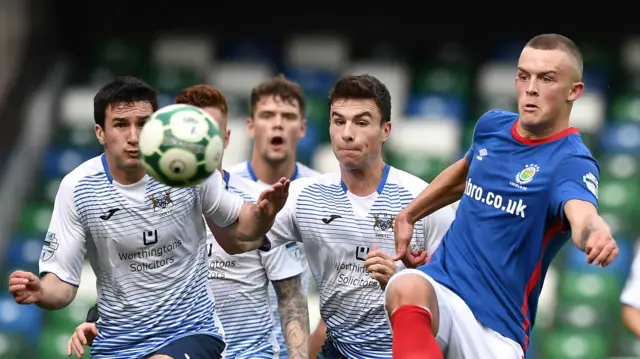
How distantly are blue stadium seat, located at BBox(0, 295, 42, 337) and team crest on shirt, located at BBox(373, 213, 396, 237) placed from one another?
300 inches

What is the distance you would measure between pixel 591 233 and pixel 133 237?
2635 millimetres

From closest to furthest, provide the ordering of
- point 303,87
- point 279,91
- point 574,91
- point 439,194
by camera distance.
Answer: point 574,91
point 439,194
point 279,91
point 303,87

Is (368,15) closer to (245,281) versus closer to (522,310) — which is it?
(245,281)

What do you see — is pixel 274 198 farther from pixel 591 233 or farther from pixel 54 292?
pixel 591 233

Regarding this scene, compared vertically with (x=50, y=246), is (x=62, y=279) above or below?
below

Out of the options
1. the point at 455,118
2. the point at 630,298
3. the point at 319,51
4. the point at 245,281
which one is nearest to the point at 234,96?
the point at 319,51

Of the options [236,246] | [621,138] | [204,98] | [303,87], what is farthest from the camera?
[303,87]

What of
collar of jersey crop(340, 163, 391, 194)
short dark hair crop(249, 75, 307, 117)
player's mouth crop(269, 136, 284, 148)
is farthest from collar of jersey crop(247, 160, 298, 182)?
collar of jersey crop(340, 163, 391, 194)

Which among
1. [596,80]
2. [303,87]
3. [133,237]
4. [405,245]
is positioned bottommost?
[303,87]

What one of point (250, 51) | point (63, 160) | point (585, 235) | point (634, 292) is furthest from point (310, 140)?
point (585, 235)

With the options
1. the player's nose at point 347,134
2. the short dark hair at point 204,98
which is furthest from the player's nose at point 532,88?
the short dark hair at point 204,98

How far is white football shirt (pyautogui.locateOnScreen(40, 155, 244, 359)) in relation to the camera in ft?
23.6

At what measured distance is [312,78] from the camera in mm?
16844

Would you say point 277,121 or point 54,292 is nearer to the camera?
point 54,292
